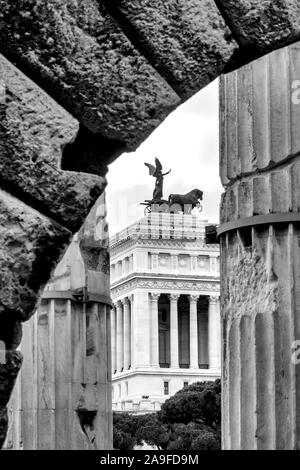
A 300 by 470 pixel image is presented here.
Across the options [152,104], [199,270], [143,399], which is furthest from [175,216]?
[152,104]

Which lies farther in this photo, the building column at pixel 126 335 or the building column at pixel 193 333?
the building column at pixel 193 333

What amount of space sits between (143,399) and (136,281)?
28.6 feet

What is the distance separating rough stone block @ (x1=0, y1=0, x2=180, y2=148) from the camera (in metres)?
3.60

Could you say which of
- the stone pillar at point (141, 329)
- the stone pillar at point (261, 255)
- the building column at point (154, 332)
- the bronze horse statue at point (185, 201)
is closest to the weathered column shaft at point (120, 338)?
the stone pillar at point (141, 329)

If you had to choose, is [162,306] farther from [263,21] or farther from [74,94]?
[74,94]

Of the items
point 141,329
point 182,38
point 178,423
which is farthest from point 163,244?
point 182,38

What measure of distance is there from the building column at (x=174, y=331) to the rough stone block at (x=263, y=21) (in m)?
89.5

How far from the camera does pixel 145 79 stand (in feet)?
12.1

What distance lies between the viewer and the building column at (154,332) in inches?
3639

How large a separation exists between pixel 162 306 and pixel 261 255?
290 feet

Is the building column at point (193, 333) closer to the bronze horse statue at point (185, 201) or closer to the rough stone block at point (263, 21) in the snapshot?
the bronze horse statue at point (185, 201)

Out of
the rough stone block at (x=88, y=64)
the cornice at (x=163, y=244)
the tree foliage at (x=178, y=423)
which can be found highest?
the cornice at (x=163, y=244)

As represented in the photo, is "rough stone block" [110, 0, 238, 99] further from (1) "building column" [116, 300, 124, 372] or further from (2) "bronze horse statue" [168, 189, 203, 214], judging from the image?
(2) "bronze horse statue" [168, 189, 203, 214]

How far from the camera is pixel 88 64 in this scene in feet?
11.9
